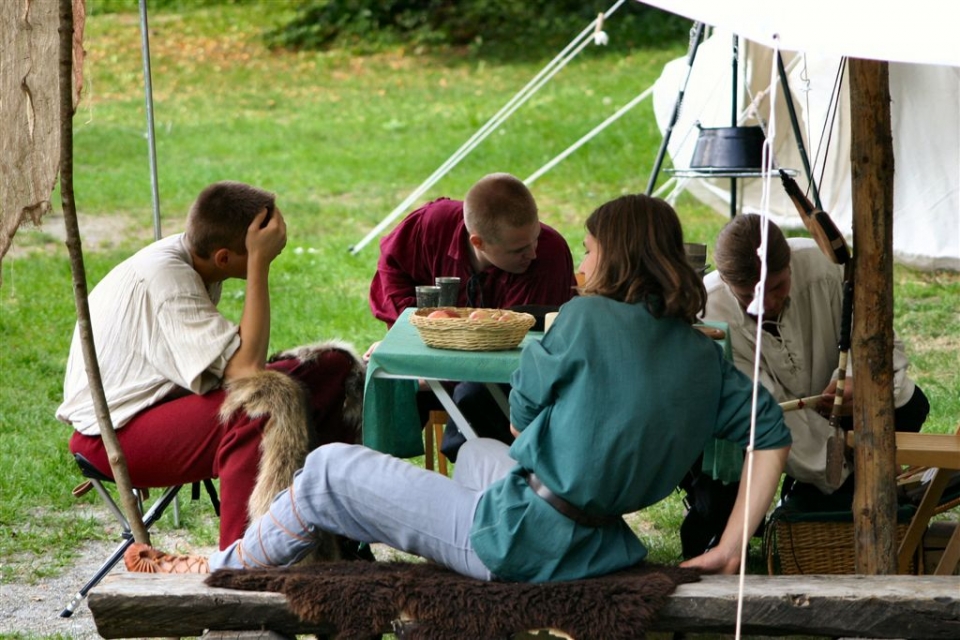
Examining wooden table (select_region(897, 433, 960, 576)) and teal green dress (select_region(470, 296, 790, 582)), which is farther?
wooden table (select_region(897, 433, 960, 576))

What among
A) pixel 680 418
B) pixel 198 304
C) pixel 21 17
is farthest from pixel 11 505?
pixel 680 418

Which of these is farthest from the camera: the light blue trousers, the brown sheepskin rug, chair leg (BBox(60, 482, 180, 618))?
chair leg (BBox(60, 482, 180, 618))

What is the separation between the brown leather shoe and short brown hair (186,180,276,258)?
868mm

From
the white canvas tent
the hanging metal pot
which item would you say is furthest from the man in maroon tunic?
the white canvas tent

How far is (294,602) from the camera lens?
8.97 feet

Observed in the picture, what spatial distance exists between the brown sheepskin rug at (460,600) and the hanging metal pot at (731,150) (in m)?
3.45

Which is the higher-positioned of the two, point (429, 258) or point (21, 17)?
point (21, 17)

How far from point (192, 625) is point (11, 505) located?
7.25ft

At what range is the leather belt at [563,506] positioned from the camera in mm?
2662

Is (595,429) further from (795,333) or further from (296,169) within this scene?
(296,169)

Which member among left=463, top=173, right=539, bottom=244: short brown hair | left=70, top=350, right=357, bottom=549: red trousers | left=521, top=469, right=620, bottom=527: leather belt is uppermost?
left=463, top=173, right=539, bottom=244: short brown hair

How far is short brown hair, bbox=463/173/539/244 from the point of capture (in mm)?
3971

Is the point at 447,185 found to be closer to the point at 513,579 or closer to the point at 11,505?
the point at 11,505

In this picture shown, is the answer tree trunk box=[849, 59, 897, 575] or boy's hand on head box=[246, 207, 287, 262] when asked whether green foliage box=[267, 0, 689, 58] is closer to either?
boy's hand on head box=[246, 207, 287, 262]
